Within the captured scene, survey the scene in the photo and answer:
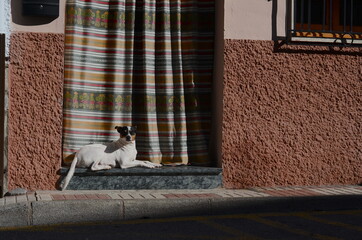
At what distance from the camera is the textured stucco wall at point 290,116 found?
30.8ft

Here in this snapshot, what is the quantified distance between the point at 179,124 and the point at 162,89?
486 millimetres

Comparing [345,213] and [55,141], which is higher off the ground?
[55,141]

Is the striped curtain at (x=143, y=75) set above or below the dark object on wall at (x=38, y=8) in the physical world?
below

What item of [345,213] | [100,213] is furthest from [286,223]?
[100,213]

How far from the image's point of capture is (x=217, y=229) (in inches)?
273

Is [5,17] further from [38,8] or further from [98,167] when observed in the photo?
[98,167]

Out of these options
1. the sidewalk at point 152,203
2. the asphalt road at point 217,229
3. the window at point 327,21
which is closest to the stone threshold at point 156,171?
the sidewalk at point 152,203

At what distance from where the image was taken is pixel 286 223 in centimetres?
735

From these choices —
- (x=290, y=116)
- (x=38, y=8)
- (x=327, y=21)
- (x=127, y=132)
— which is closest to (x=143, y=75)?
(x=127, y=132)

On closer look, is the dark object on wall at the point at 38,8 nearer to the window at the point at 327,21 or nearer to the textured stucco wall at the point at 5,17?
the textured stucco wall at the point at 5,17

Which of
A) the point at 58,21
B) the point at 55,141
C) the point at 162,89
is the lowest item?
the point at 55,141

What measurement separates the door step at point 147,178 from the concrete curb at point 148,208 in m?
1.17

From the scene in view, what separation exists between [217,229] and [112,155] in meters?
2.39

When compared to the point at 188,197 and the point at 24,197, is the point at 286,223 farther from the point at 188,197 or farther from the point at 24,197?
the point at 24,197
